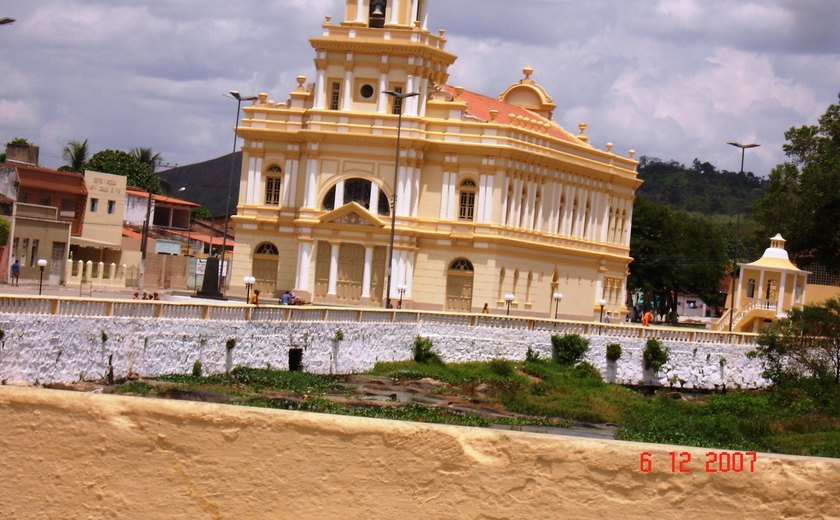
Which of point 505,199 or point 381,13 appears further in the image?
point 381,13

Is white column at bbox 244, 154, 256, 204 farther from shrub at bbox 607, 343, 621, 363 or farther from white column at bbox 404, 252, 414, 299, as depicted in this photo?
shrub at bbox 607, 343, 621, 363

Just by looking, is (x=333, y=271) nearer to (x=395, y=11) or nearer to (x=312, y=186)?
(x=312, y=186)

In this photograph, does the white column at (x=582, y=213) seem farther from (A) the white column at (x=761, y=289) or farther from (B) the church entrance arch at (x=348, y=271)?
(B) the church entrance arch at (x=348, y=271)

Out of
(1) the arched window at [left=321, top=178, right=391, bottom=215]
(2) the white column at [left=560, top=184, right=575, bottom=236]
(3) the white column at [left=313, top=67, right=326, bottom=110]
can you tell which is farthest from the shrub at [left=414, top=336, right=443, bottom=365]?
(2) the white column at [left=560, top=184, right=575, bottom=236]

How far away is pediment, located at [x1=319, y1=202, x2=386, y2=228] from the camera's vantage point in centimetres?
6347

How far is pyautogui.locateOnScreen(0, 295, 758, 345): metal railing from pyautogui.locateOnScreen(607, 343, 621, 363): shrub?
1.94ft

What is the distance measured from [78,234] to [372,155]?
632 inches

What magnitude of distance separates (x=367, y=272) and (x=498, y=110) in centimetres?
1462

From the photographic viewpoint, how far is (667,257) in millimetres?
100375

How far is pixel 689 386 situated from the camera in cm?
5078

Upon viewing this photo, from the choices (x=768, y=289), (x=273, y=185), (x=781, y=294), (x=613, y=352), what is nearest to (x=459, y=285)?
(x=273, y=185)

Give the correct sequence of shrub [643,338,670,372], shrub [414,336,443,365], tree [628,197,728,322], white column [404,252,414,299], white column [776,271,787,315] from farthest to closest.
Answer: tree [628,197,728,322] < white column [776,271,787,315] < white column [404,252,414,299] < shrub [643,338,670,372] < shrub [414,336,443,365]

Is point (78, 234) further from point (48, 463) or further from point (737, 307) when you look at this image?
point (48, 463)

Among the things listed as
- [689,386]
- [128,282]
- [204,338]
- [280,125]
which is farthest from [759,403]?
[128,282]
